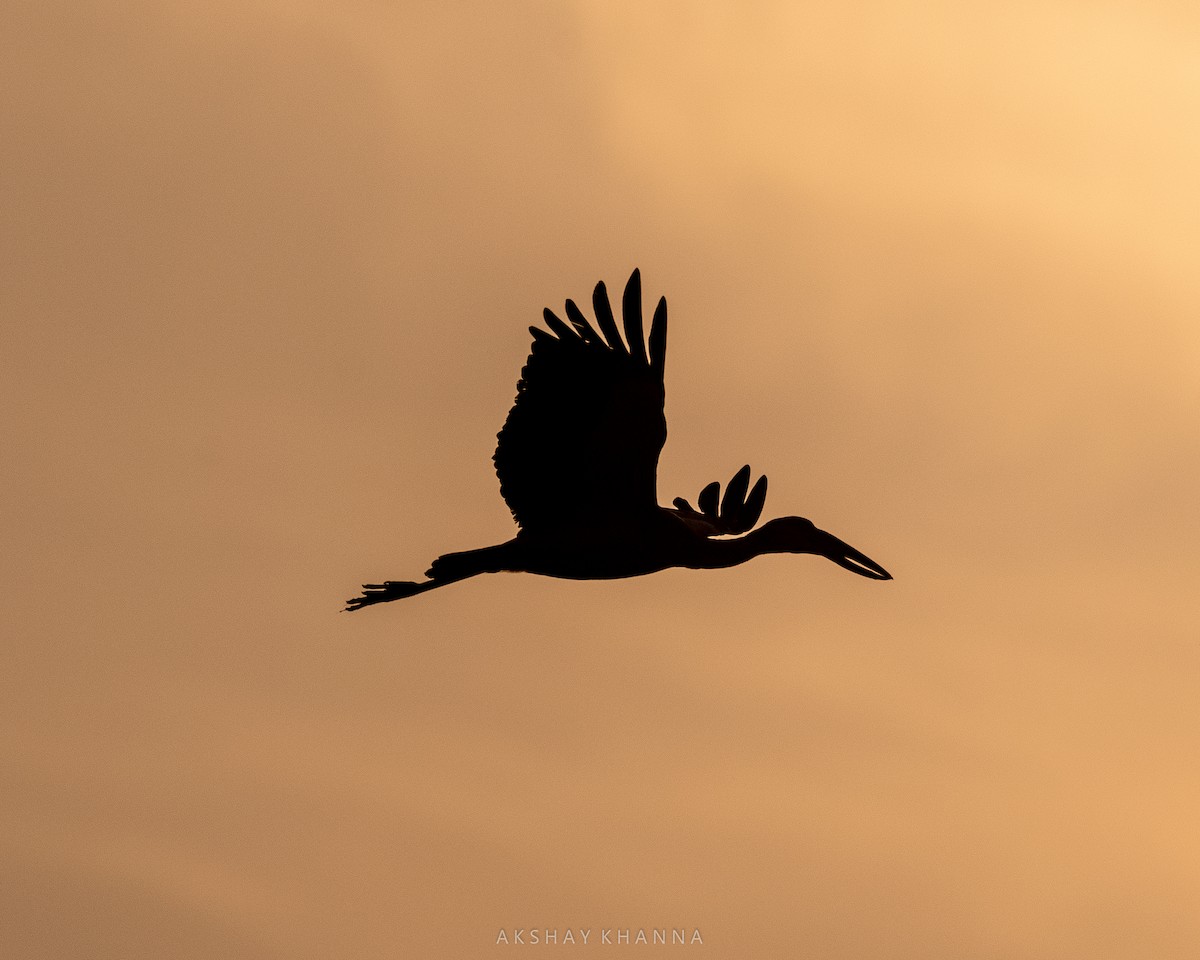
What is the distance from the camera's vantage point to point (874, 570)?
19578 mm

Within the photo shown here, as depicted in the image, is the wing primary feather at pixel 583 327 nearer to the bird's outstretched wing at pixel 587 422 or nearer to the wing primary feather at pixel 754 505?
the bird's outstretched wing at pixel 587 422

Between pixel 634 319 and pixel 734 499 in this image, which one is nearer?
pixel 634 319

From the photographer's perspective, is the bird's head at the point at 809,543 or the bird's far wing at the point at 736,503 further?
the bird's far wing at the point at 736,503

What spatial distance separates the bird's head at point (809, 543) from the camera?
1922 centimetres

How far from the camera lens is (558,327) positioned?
59.7 feet

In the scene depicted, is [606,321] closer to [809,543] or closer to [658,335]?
[658,335]

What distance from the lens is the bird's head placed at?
1922 centimetres

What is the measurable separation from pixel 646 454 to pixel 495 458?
45.9 inches

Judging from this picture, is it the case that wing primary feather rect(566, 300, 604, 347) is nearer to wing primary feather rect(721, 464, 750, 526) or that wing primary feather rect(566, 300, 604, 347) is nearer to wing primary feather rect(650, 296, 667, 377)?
wing primary feather rect(650, 296, 667, 377)

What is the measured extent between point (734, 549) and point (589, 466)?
4.58 feet

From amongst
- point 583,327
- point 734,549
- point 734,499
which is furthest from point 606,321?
point 734,499

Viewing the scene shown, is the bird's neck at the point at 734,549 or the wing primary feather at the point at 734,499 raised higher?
the wing primary feather at the point at 734,499

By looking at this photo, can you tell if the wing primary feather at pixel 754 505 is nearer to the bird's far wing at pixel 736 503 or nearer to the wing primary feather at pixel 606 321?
the bird's far wing at pixel 736 503

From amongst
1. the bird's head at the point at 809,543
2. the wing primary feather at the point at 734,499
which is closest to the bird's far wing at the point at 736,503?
the wing primary feather at the point at 734,499
